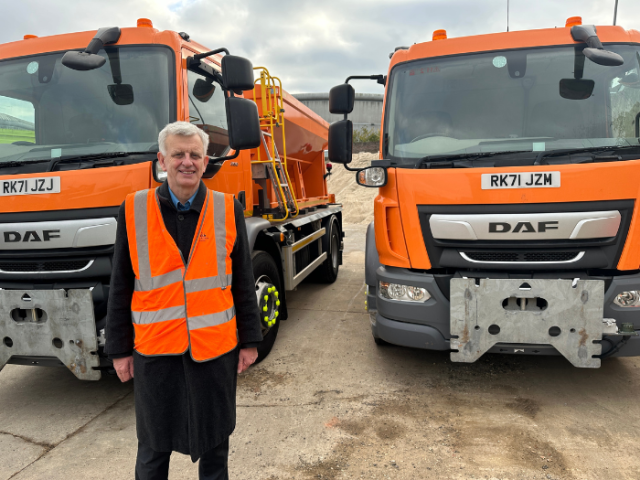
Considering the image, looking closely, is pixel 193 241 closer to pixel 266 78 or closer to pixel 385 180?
pixel 385 180

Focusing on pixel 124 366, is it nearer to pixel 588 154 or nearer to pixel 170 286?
pixel 170 286

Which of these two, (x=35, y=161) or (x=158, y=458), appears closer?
(x=158, y=458)

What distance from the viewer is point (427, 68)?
3.58 meters

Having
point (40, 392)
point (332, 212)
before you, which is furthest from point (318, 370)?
point (332, 212)

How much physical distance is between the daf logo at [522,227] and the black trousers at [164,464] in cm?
223

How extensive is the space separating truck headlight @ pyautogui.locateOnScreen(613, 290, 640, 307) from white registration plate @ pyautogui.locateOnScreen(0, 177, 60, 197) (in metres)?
3.83

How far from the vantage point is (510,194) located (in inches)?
118

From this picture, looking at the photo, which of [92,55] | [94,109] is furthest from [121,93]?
[92,55]

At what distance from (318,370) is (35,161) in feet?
8.92

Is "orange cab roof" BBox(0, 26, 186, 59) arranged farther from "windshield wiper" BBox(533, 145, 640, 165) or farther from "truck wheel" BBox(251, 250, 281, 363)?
"windshield wiper" BBox(533, 145, 640, 165)

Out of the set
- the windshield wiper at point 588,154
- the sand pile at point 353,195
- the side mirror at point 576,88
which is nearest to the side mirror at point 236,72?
the windshield wiper at point 588,154

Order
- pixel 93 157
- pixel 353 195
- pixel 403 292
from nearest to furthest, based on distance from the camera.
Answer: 1. pixel 93 157
2. pixel 403 292
3. pixel 353 195

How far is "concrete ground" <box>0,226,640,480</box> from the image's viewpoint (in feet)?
8.07

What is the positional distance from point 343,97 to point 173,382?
9.08ft
